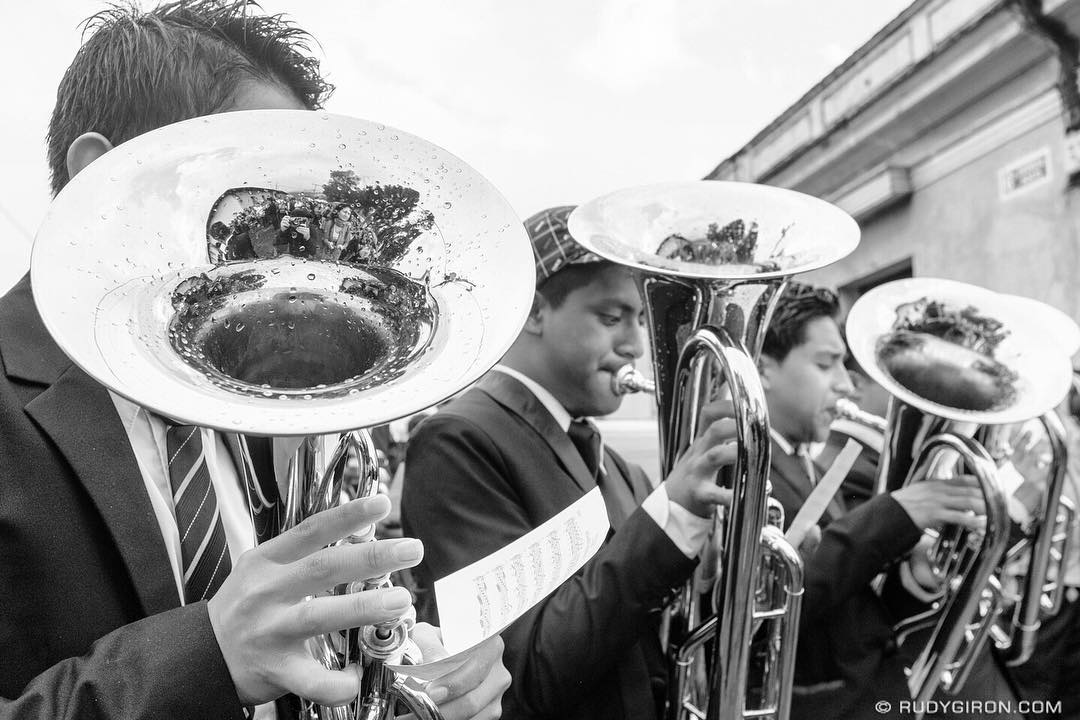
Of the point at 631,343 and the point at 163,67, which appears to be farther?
the point at 631,343

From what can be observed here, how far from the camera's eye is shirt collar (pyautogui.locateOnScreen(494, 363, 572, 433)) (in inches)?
Answer: 87.2

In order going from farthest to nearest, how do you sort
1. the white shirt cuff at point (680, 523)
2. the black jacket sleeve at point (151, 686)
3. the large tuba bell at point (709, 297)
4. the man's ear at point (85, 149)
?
the large tuba bell at point (709, 297)
the white shirt cuff at point (680, 523)
the man's ear at point (85, 149)
the black jacket sleeve at point (151, 686)

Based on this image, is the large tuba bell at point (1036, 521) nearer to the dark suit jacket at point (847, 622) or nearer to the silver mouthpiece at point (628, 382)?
the dark suit jacket at point (847, 622)

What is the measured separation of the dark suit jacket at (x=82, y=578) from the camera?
98cm

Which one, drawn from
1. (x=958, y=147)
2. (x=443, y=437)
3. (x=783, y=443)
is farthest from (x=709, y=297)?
(x=958, y=147)

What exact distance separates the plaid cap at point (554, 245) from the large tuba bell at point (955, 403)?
105cm

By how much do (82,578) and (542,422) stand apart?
1205 mm

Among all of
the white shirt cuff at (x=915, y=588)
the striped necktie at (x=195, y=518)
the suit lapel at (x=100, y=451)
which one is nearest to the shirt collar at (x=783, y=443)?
the white shirt cuff at (x=915, y=588)

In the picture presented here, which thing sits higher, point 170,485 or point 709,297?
point 709,297

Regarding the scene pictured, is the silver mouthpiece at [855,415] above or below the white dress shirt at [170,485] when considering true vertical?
below

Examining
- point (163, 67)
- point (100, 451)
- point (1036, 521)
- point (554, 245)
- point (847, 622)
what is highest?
point (163, 67)

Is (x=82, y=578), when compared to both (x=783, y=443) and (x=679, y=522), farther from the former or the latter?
(x=783, y=443)

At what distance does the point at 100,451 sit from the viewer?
1.17m

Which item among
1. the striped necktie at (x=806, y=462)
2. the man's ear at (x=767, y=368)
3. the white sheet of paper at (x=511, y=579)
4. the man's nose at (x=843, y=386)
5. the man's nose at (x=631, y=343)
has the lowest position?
the striped necktie at (x=806, y=462)
